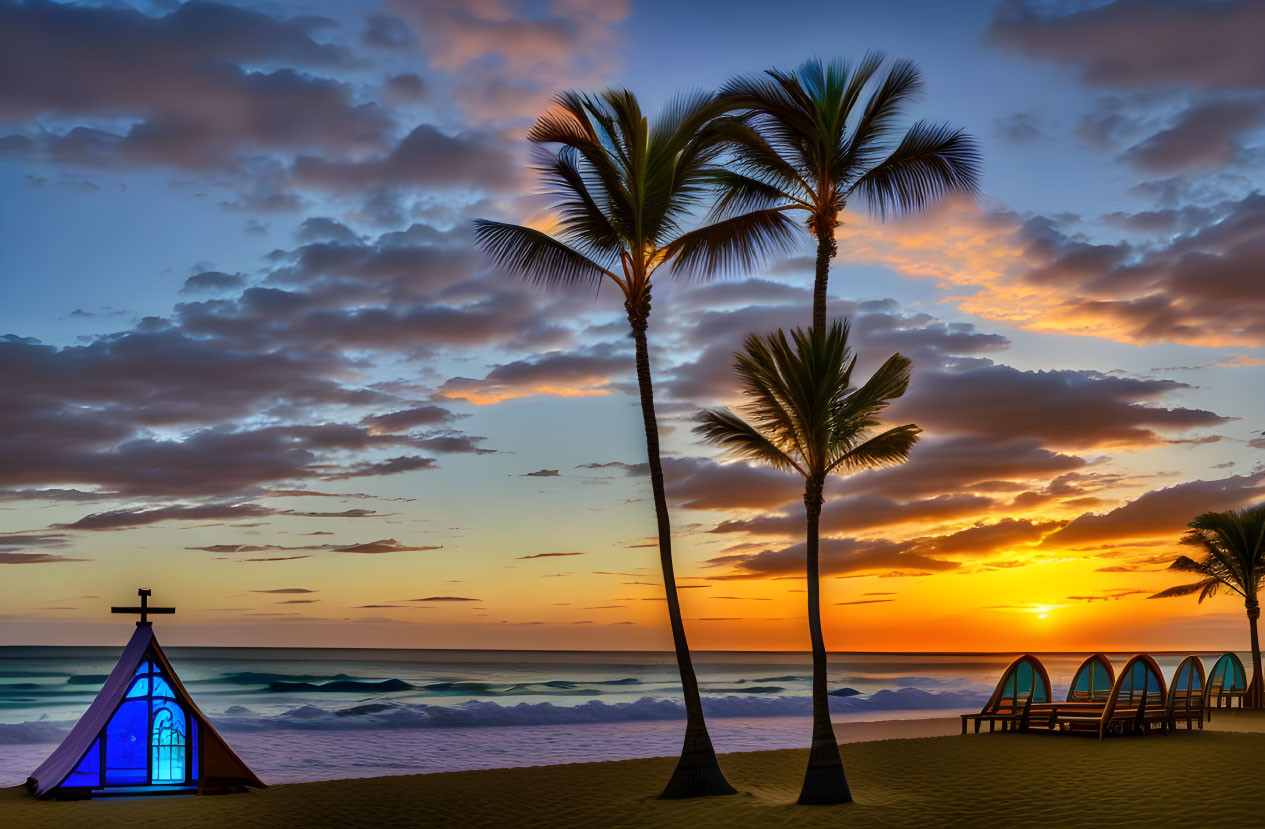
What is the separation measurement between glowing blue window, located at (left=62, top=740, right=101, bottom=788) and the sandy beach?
1.29 ft

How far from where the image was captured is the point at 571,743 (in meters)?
29.4

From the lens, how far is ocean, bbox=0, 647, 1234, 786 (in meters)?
27.0

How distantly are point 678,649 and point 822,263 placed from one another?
5.91 meters

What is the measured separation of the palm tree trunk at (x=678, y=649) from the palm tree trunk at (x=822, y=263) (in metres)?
2.44

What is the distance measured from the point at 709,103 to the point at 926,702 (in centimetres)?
4218

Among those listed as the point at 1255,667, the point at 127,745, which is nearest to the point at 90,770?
the point at 127,745

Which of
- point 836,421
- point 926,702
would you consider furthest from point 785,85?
point 926,702

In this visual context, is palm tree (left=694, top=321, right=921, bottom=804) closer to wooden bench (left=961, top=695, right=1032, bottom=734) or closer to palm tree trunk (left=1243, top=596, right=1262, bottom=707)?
wooden bench (left=961, top=695, right=1032, bottom=734)

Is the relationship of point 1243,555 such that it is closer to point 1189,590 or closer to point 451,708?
point 1189,590

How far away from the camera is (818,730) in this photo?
43.8 feet

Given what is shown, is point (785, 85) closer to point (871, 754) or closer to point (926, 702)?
point (871, 754)

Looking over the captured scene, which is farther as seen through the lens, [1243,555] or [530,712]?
[530,712]

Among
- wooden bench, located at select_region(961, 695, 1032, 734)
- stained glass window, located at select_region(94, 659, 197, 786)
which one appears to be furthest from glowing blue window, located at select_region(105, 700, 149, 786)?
wooden bench, located at select_region(961, 695, 1032, 734)

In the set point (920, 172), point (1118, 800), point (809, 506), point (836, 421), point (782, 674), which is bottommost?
point (782, 674)
